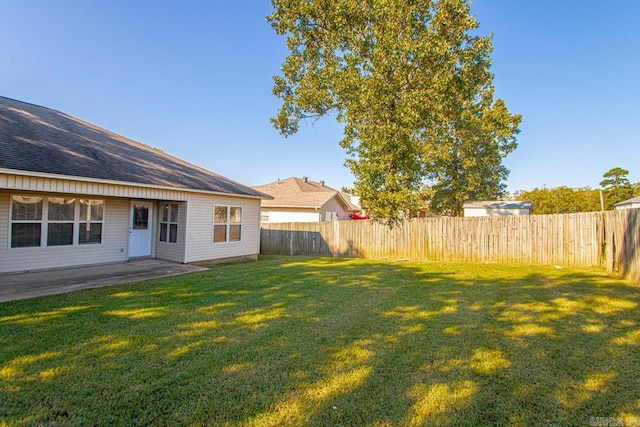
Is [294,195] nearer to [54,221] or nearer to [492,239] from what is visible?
[492,239]

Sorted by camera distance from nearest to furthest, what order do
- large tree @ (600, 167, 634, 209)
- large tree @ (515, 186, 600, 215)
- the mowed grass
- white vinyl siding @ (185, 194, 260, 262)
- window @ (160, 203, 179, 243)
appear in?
1. the mowed grass
2. white vinyl siding @ (185, 194, 260, 262)
3. window @ (160, 203, 179, 243)
4. large tree @ (515, 186, 600, 215)
5. large tree @ (600, 167, 634, 209)

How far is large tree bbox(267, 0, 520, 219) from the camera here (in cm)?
1152

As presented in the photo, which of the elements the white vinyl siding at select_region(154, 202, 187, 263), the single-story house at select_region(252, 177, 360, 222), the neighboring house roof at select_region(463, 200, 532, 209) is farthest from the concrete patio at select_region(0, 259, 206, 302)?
the neighboring house roof at select_region(463, 200, 532, 209)

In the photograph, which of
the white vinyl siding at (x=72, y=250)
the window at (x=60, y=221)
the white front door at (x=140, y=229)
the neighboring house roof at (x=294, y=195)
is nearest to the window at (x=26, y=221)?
the white vinyl siding at (x=72, y=250)

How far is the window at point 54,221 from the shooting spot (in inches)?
310

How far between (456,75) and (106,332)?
12.9 metres

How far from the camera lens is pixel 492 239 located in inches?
445

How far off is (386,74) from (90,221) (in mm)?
10822

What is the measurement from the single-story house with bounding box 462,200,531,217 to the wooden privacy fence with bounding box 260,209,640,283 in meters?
8.42

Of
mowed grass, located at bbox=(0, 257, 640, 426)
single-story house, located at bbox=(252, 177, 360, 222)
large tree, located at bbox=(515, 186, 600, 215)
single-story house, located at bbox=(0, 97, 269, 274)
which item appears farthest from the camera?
large tree, located at bbox=(515, 186, 600, 215)

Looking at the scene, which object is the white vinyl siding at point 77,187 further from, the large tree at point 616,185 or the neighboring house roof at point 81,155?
the large tree at point 616,185

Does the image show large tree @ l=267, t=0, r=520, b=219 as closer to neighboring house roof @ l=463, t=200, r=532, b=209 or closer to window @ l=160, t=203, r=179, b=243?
window @ l=160, t=203, r=179, b=243

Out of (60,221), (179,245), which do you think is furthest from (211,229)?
(60,221)

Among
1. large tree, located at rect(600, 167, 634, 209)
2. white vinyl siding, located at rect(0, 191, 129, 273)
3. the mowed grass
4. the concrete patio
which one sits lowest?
the mowed grass
